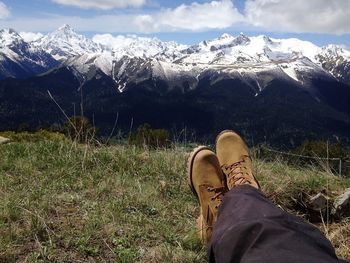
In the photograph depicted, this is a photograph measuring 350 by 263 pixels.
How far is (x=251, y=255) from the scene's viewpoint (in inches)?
92.7

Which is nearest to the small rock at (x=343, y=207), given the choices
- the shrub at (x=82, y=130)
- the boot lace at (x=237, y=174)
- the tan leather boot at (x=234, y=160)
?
the tan leather boot at (x=234, y=160)

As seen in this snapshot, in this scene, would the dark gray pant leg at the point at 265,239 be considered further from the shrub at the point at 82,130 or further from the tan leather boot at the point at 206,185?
the shrub at the point at 82,130

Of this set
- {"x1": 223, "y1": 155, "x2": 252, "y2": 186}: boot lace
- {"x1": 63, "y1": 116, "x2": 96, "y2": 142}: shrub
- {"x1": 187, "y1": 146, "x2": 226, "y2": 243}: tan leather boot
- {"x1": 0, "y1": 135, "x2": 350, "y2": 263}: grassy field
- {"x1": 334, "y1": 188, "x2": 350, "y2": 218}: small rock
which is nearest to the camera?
{"x1": 0, "y1": 135, "x2": 350, "y2": 263}: grassy field

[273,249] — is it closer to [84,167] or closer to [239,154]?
[239,154]

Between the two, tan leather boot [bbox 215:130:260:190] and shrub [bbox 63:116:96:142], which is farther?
shrub [bbox 63:116:96:142]

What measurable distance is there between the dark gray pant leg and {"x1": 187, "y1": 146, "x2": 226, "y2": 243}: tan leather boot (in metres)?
0.93

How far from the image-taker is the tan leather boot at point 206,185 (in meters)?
3.89

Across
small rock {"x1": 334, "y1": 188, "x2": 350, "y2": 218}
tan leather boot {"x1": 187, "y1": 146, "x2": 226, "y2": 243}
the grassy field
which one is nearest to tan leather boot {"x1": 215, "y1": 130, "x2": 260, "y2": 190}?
tan leather boot {"x1": 187, "y1": 146, "x2": 226, "y2": 243}

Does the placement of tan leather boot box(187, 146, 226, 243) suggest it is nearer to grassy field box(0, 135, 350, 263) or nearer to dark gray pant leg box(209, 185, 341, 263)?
grassy field box(0, 135, 350, 263)

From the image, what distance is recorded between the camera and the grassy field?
353 cm

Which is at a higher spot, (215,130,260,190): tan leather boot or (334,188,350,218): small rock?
(215,130,260,190): tan leather boot

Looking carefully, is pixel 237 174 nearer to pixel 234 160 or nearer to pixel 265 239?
pixel 234 160

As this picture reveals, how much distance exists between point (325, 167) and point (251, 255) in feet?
15.7

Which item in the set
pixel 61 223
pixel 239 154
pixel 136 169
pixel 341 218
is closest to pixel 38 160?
pixel 136 169
